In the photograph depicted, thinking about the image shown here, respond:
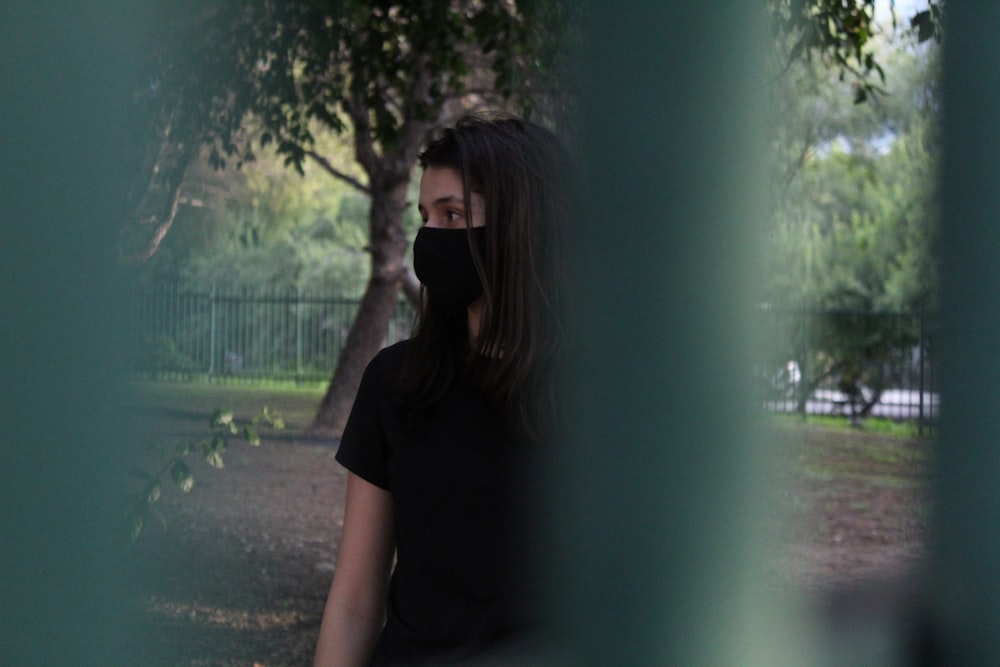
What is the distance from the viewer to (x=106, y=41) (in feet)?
2.15

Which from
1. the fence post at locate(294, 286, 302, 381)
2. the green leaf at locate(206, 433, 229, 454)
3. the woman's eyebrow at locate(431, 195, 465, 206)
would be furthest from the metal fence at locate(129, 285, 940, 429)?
the woman's eyebrow at locate(431, 195, 465, 206)

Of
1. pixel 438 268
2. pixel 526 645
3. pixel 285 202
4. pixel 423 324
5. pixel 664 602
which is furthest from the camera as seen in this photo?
pixel 285 202

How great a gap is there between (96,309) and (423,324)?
3.00 feet

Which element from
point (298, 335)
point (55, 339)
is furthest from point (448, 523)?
point (298, 335)

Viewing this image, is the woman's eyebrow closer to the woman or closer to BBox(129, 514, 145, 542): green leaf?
the woman

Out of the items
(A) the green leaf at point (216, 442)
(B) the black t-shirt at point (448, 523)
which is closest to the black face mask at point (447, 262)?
(B) the black t-shirt at point (448, 523)

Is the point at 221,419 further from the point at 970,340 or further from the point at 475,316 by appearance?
the point at 970,340

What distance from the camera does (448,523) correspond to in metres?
1.40

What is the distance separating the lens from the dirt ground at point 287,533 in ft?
2.32

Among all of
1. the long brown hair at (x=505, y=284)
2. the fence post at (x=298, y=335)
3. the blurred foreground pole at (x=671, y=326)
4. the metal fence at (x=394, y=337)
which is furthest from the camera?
the fence post at (x=298, y=335)

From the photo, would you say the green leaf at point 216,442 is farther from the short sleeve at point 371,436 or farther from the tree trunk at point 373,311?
the tree trunk at point 373,311

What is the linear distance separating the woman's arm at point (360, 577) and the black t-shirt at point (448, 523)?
76mm

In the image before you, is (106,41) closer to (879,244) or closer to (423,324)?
(423,324)

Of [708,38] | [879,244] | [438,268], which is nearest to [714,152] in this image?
[708,38]
